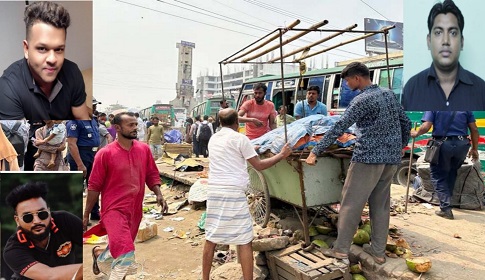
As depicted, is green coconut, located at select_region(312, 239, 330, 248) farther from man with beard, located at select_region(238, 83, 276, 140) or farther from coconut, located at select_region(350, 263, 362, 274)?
man with beard, located at select_region(238, 83, 276, 140)

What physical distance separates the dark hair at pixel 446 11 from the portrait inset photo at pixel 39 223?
2972 millimetres

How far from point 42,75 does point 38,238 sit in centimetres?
97

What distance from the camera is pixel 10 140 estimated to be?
199cm

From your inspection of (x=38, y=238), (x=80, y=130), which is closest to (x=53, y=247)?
(x=38, y=238)

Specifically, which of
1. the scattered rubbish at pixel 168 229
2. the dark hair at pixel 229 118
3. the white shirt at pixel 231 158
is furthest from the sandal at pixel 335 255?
the scattered rubbish at pixel 168 229

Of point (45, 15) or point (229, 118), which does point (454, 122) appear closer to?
point (229, 118)

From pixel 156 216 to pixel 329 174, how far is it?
3319 millimetres

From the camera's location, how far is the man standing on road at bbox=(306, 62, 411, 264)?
2836mm

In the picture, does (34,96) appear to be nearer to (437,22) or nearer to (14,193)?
(14,193)

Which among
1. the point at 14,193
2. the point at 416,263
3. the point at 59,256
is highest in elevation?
the point at 14,193

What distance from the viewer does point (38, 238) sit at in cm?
214

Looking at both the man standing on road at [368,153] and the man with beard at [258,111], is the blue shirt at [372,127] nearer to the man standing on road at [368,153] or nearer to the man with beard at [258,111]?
the man standing on road at [368,153]

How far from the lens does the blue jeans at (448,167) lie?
4.33 metres

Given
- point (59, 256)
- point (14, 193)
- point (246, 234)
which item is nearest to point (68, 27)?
point (14, 193)
